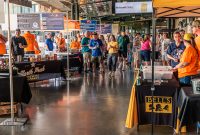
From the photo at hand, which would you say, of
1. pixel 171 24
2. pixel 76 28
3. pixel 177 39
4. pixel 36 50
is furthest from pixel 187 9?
pixel 171 24

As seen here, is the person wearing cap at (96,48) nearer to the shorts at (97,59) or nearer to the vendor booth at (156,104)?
the shorts at (97,59)

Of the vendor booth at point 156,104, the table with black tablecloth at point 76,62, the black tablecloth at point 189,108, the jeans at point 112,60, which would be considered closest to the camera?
the black tablecloth at point 189,108

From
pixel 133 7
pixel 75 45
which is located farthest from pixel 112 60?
pixel 133 7

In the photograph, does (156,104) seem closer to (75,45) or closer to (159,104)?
(159,104)

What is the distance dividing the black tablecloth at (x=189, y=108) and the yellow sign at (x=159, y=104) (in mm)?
519

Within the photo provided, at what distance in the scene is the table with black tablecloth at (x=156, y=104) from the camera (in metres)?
5.49

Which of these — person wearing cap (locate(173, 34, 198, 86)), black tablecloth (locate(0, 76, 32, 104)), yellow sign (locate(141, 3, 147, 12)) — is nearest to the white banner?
yellow sign (locate(141, 3, 147, 12))

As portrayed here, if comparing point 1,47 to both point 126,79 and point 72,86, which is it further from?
point 126,79

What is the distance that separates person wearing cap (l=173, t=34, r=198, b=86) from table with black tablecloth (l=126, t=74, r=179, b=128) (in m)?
0.40

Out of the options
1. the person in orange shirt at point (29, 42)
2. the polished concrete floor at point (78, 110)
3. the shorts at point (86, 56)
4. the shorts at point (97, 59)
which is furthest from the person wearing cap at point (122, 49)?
the person in orange shirt at point (29, 42)

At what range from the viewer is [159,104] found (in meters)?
5.55

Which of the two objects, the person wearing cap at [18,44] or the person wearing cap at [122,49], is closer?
the person wearing cap at [18,44]

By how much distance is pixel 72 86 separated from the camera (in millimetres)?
11016

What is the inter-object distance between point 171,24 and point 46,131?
876 inches
